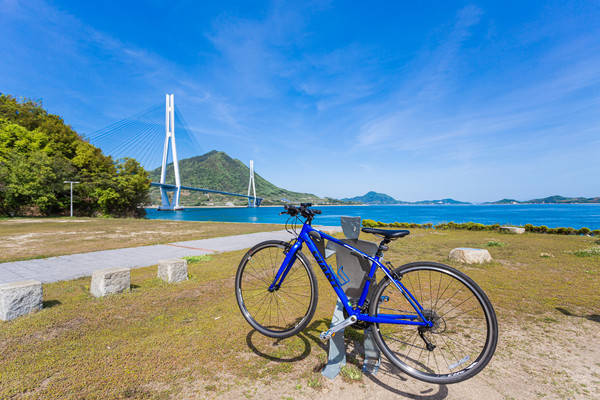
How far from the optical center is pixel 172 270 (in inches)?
187

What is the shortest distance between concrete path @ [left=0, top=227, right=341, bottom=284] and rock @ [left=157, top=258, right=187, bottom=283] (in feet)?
6.36

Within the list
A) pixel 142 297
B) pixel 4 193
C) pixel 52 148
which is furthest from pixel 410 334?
pixel 52 148

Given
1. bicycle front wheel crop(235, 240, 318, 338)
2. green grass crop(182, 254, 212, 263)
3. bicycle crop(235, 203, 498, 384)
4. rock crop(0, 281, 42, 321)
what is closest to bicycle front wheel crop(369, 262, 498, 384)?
bicycle crop(235, 203, 498, 384)

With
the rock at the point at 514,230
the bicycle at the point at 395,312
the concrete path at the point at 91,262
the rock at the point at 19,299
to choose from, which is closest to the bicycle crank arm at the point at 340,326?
the bicycle at the point at 395,312

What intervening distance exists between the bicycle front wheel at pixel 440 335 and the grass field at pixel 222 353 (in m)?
0.20

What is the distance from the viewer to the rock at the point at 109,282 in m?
3.98

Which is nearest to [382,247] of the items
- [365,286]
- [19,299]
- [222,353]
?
[365,286]

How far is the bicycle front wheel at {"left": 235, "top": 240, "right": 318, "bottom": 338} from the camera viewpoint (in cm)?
240

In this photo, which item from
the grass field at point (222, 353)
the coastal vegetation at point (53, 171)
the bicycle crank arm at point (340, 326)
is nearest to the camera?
the grass field at point (222, 353)

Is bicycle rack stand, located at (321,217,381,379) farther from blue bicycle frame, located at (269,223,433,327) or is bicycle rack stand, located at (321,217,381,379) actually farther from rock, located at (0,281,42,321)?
rock, located at (0,281,42,321)

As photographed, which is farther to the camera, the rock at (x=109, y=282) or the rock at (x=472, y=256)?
the rock at (x=472, y=256)

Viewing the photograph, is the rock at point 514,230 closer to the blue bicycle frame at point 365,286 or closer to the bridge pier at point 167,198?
the blue bicycle frame at point 365,286

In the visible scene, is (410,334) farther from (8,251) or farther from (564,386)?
(8,251)

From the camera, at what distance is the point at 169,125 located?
47.0m
